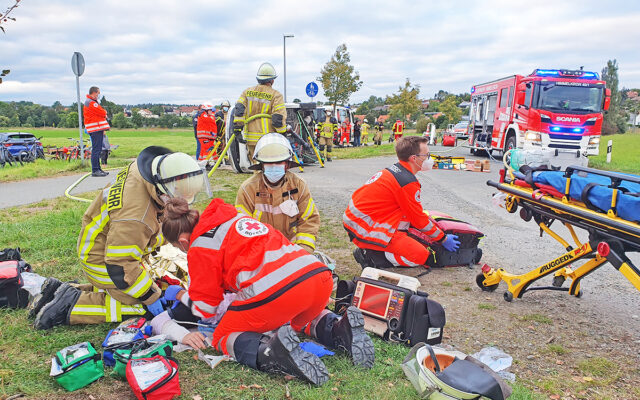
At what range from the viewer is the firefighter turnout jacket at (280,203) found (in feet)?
13.7

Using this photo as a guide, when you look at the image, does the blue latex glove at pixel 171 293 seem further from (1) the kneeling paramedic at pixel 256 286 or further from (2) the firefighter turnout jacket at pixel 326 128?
(2) the firefighter turnout jacket at pixel 326 128

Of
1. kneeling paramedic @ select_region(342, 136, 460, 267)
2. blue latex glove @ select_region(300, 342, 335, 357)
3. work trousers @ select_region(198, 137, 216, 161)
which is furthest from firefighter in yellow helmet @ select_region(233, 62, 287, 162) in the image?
blue latex glove @ select_region(300, 342, 335, 357)

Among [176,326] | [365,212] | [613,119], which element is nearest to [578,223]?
[365,212]

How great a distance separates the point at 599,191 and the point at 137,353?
348 cm

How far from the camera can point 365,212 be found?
4.69 metres

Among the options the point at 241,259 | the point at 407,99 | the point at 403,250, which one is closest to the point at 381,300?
the point at 241,259

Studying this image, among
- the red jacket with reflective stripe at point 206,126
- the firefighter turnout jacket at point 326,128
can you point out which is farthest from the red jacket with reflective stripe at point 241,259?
the firefighter turnout jacket at point 326,128

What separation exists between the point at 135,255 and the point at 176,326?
58 centimetres

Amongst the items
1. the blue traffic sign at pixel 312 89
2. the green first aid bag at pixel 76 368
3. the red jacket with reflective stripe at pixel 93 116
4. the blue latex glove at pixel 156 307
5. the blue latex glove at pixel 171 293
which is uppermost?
the blue traffic sign at pixel 312 89

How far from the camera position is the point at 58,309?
11.0ft

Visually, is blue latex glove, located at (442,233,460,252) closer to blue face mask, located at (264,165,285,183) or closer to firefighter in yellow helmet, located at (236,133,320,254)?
firefighter in yellow helmet, located at (236,133,320,254)

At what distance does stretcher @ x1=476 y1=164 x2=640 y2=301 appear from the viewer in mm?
3260

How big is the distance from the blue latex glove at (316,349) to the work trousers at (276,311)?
0.28m

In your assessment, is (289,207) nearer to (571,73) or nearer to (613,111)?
(571,73)
